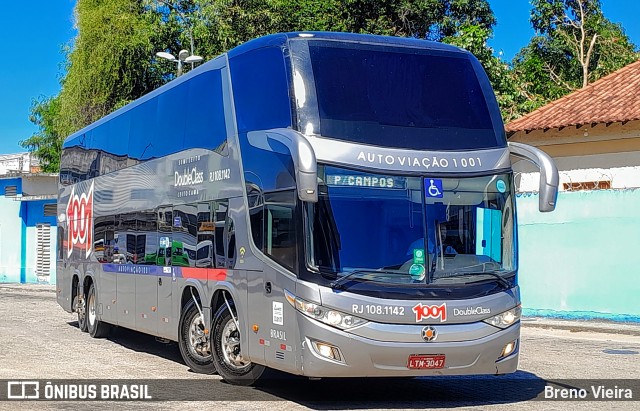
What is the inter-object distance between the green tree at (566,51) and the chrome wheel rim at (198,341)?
2853 cm

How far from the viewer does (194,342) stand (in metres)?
12.7

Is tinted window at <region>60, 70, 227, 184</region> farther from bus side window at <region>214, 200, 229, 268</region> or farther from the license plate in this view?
the license plate

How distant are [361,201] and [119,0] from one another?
1448 inches

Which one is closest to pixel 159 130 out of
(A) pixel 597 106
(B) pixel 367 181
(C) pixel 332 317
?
(B) pixel 367 181

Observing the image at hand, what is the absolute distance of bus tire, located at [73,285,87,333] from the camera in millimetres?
18547

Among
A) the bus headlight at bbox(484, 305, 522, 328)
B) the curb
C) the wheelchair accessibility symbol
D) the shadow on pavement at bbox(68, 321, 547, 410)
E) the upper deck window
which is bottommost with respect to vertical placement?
the curb

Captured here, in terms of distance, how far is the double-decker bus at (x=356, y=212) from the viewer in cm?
951

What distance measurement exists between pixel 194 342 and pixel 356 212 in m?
4.09

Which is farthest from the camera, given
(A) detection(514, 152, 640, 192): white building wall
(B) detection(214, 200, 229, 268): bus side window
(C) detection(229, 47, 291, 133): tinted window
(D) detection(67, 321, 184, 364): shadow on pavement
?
(A) detection(514, 152, 640, 192): white building wall

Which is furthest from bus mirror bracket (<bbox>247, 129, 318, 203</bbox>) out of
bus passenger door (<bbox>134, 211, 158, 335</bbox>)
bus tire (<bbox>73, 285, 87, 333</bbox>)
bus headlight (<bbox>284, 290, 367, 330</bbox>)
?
bus tire (<bbox>73, 285, 87, 333</bbox>)

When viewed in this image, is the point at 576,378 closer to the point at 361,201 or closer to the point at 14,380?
the point at 361,201

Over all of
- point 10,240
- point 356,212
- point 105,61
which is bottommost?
point 356,212

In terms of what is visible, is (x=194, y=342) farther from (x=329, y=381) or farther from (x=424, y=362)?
(x=424, y=362)

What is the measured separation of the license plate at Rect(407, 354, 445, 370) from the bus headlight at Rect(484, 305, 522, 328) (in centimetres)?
70
